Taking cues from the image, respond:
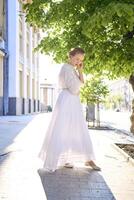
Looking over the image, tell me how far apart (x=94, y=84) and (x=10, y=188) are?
17178mm

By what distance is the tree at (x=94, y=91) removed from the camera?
22688 mm

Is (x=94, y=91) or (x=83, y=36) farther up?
(x=83, y=36)

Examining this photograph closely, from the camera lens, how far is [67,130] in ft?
24.0

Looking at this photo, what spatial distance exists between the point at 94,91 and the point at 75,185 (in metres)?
16.6

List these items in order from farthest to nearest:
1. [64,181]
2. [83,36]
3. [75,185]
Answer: [83,36] < [64,181] < [75,185]

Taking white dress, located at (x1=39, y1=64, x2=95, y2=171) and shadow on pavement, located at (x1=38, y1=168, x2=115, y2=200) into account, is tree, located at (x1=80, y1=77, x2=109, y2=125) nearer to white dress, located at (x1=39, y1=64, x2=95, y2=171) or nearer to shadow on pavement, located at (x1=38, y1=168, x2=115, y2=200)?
white dress, located at (x1=39, y1=64, x2=95, y2=171)

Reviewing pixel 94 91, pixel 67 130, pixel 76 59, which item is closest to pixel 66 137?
pixel 67 130

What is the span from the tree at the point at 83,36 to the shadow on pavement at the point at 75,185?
2291 millimetres

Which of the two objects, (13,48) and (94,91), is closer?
(94,91)

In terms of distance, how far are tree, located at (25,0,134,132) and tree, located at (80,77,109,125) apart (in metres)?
12.6

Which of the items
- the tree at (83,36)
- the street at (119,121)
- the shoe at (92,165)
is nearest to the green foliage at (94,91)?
the street at (119,121)

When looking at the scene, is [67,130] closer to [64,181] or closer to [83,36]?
[64,181]

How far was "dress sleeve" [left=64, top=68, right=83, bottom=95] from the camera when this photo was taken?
290 inches

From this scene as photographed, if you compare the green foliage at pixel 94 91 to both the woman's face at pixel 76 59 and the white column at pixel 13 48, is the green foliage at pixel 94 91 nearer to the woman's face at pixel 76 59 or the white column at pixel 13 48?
the white column at pixel 13 48
